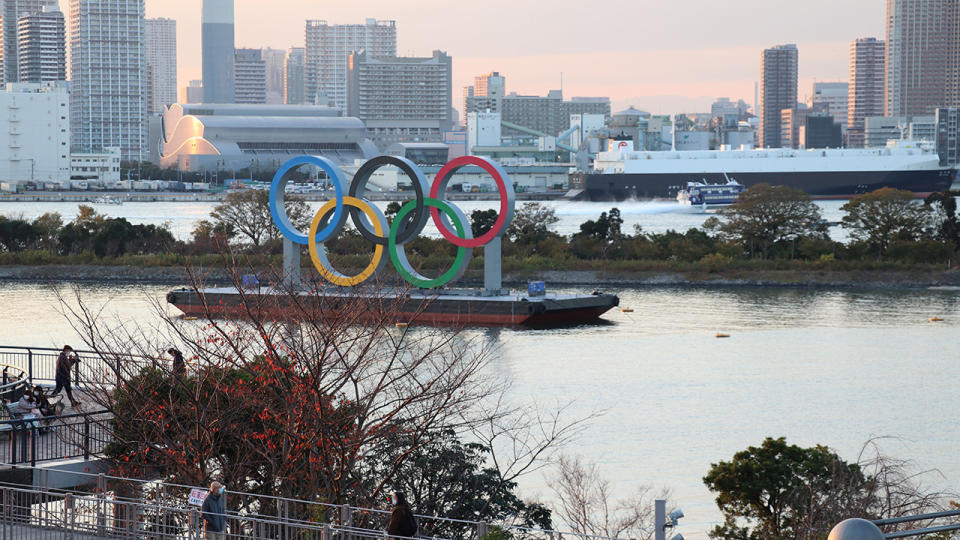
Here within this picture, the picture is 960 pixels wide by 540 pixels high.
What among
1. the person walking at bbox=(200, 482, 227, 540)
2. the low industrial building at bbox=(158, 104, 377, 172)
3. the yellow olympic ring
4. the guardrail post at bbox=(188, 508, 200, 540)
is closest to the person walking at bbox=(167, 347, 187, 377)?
the guardrail post at bbox=(188, 508, 200, 540)

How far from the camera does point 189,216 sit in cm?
8175

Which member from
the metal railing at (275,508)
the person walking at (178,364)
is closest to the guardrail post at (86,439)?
the metal railing at (275,508)

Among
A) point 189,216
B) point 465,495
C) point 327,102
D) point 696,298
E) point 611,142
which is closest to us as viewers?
point 465,495

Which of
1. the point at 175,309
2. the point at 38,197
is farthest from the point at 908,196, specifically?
the point at 38,197

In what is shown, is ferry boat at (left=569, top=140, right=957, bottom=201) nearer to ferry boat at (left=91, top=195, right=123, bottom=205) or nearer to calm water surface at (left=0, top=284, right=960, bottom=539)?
ferry boat at (left=91, top=195, right=123, bottom=205)

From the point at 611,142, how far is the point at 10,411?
9177 cm

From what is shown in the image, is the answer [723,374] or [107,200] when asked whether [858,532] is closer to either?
[723,374]

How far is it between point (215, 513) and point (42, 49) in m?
169

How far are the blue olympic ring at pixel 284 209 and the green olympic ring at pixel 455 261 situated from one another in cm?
141

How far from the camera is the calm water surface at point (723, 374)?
16641mm

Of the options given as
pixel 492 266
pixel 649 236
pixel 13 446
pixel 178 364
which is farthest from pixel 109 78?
pixel 13 446

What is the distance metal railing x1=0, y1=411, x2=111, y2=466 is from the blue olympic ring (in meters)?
17.6

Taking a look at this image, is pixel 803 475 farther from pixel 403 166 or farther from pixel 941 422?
pixel 403 166

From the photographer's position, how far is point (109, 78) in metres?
174
